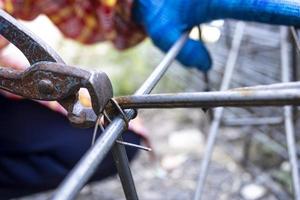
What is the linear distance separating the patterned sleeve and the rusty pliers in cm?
37

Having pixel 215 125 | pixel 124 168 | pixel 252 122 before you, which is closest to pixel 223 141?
pixel 252 122

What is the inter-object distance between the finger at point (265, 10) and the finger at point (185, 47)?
129 mm

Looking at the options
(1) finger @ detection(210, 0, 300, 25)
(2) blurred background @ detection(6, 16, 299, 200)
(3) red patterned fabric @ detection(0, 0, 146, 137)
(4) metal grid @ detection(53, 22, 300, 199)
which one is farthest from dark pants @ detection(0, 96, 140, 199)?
(1) finger @ detection(210, 0, 300, 25)

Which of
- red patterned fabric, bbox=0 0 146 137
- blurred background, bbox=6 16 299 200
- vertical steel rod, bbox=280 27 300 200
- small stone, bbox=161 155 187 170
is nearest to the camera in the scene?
vertical steel rod, bbox=280 27 300 200

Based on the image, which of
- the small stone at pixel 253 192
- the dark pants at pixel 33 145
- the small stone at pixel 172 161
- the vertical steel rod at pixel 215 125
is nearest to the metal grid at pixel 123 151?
the vertical steel rod at pixel 215 125

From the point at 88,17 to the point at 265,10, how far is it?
0.42m

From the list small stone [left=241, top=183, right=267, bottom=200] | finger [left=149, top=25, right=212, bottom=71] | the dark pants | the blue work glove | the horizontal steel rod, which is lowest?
small stone [left=241, top=183, right=267, bottom=200]

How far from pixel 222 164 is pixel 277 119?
18.7 inches

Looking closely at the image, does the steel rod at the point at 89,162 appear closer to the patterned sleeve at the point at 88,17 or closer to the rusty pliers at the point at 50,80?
the rusty pliers at the point at 50,80

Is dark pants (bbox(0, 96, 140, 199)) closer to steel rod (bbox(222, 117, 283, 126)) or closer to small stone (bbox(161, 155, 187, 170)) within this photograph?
steel rod (bbox(222, 117, 283, 126))

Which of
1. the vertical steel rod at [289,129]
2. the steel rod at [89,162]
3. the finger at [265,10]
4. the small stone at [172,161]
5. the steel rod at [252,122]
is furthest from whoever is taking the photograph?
the small stone at [172,161]

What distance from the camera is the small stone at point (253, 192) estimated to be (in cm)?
127

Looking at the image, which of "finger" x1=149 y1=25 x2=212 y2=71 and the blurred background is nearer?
"finger" x1=149 y1=25 x2=212 y2=71

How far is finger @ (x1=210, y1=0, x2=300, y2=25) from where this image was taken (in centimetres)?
50
